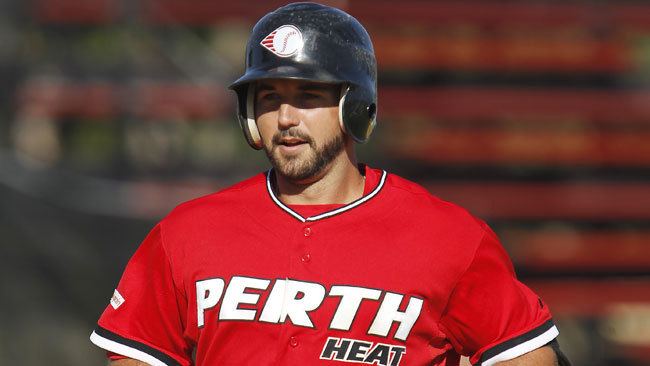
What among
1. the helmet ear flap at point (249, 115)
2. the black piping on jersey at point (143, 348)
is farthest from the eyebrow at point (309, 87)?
the black piping on jersey at point (143, 348)

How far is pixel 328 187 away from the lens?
3396 millimetres

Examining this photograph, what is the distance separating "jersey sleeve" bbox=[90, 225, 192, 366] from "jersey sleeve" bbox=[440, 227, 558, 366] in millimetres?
732

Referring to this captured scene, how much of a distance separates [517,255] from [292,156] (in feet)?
16.5

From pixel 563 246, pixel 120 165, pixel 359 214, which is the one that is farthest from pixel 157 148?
pixel 359 214

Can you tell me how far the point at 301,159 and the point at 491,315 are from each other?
66 cm

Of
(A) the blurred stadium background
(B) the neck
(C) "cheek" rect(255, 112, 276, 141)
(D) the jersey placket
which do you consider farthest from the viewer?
(A) the blurred stadium background

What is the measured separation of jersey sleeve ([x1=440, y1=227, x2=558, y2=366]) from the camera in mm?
3236

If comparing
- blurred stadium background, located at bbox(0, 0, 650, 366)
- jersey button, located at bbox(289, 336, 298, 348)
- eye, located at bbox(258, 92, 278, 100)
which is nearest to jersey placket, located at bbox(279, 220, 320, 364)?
jersey button, located at bbox(289, 336, 298, 348)

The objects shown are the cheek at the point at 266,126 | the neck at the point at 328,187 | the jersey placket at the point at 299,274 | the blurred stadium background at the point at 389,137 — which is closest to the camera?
the jersey placket at the point at 299,274

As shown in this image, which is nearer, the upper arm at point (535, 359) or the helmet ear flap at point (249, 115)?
the upper arm at point (535, 359)

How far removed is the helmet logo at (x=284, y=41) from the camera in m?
3.30

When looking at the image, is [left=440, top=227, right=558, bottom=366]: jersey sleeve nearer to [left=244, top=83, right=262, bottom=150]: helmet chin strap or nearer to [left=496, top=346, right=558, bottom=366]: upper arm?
[left=496, top=346, right=558, bottom=366]: upper arm

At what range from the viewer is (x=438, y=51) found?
830 centimetres

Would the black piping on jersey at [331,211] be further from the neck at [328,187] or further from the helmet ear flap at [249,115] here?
the helmet ear flap at [249,115]
